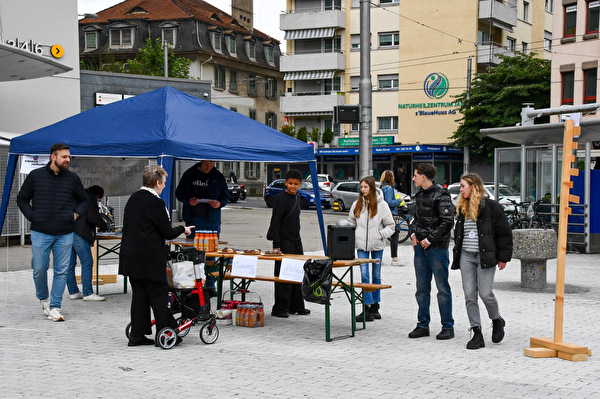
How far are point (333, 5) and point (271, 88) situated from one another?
11.9 m

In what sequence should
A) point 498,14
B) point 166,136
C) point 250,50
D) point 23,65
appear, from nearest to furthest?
point 166,136, point 23,65, point 498,14, point 250,50

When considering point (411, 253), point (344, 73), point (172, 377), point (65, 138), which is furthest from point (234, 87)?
point (172, 377)

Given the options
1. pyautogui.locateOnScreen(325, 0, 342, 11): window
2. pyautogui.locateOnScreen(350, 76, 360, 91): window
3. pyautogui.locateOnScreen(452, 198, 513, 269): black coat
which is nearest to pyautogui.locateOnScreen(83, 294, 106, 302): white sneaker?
pyautogui.locateOnScreen(452, 198, 513, 269): black coat

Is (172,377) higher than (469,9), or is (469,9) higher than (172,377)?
(469,9)

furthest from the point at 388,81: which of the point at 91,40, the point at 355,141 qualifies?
the point at 91,40

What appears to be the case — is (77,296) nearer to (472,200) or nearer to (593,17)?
(472,200)

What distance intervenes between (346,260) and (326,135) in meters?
44.2

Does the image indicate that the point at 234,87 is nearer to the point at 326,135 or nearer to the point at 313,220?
the point at 326,135

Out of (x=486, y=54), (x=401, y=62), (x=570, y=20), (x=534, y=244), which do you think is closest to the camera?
(x=534, y=244)

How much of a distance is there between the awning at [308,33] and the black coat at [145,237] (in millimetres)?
50502

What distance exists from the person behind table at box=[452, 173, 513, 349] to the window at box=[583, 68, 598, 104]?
30.6 metres

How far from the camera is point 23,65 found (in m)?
15.8

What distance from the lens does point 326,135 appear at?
5216cm

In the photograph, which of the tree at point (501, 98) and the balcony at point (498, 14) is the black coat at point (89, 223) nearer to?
the tree at point (501, 98)
